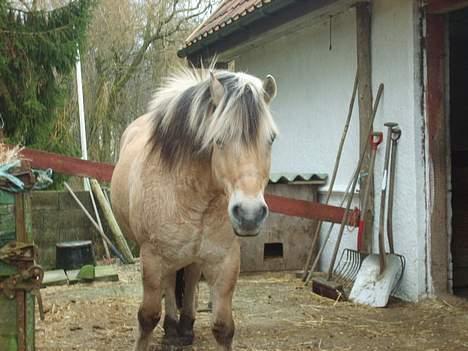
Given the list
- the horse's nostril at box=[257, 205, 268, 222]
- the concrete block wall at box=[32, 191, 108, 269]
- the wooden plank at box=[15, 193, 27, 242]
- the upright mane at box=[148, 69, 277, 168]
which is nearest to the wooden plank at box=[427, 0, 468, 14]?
the upright mane at box=[148, 69, 277, 168]

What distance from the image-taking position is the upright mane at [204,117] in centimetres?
318

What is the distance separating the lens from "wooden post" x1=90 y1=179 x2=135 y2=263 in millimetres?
8977

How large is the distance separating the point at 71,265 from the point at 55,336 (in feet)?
10.8

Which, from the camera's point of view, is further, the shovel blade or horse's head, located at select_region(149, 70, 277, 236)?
the shovel blade

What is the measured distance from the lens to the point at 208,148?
344 cm

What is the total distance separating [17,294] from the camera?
213cm

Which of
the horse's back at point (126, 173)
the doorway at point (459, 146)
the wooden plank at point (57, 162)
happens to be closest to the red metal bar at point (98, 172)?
the wooden plank at point (57, 162)

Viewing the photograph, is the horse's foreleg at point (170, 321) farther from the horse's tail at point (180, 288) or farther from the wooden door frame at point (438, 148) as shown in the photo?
the wooden door frame at point (438, 148)

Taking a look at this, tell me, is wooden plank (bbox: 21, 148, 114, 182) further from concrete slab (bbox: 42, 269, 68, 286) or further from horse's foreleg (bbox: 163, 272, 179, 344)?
concrete slab (bbox: 42, 269, 68, 286)

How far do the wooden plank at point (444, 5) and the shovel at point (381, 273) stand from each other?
102cm

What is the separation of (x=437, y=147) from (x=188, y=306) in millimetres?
2574

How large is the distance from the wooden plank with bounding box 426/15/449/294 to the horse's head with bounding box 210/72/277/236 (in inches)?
102

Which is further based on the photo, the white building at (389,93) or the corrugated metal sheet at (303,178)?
the corrugated metal sheet at (303,178)

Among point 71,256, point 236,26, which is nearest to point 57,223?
point 71,256
